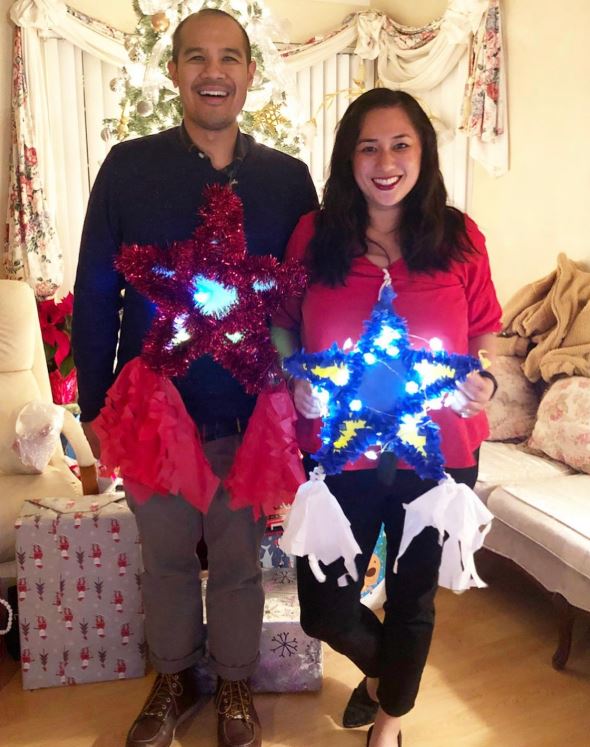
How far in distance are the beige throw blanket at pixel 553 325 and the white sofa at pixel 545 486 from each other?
6 cm

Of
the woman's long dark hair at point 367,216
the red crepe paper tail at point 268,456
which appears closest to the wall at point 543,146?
the woman's long dark hair at point 367,216

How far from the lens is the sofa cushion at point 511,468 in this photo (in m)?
2.35

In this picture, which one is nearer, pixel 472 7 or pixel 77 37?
pixel 472 7

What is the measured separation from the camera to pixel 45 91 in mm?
3670

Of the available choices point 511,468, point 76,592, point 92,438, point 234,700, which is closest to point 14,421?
point 76,592

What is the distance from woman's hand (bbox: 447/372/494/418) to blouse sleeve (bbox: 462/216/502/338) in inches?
6.6

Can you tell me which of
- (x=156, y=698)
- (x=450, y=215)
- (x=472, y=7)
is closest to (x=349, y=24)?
(x=472, y=7)

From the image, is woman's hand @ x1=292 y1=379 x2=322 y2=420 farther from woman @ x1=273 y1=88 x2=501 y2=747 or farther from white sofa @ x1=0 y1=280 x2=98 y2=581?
white sofa @ x1=0 y1=280 x2=98 y2=581

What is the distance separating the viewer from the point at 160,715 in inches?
63.0

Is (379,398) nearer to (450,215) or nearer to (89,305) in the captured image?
(450,215)

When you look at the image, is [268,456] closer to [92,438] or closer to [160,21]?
[92,438]

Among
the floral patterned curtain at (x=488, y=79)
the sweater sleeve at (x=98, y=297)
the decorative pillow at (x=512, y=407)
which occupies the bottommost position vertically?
the decorative pillow at (x=512, y=407)

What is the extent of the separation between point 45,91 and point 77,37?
330 mm

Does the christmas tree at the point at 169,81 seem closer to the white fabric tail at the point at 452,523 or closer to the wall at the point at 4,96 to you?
the wall at the point at 4,96
